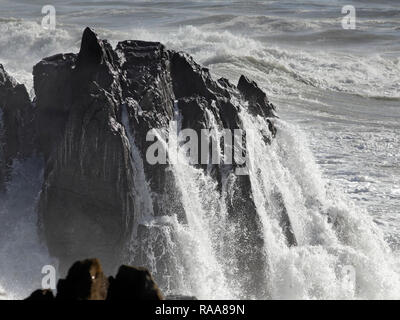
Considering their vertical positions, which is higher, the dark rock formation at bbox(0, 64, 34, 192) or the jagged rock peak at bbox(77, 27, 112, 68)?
the jagged rock peak at bbox(77, 27, 112, 68)

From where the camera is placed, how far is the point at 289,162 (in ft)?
45.8

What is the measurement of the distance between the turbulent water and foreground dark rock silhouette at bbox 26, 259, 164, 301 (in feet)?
12.3

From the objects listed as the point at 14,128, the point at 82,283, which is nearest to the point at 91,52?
the point at 14,128

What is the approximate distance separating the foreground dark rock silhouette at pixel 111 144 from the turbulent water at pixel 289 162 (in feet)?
0.45

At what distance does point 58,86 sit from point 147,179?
1898mm

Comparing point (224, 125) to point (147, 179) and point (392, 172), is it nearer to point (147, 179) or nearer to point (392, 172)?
point (147, 179)

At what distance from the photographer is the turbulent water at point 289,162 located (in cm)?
1144

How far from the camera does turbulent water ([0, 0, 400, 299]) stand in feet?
37.5

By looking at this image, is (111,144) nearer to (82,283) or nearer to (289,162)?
(289,162)

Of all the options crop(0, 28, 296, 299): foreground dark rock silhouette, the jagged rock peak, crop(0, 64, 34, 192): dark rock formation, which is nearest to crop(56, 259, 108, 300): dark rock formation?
crop(0, 28, 296, 299): foreground dark rock silhouette

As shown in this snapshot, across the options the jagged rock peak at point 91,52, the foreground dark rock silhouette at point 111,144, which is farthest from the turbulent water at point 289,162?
the jagged rock peak at point 91,52

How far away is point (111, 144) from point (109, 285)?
4154 millimetres

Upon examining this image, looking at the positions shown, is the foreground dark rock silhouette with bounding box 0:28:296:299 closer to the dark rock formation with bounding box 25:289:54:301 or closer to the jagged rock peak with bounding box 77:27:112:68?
the jagged rock peak with bounding box 77:27:112:68
